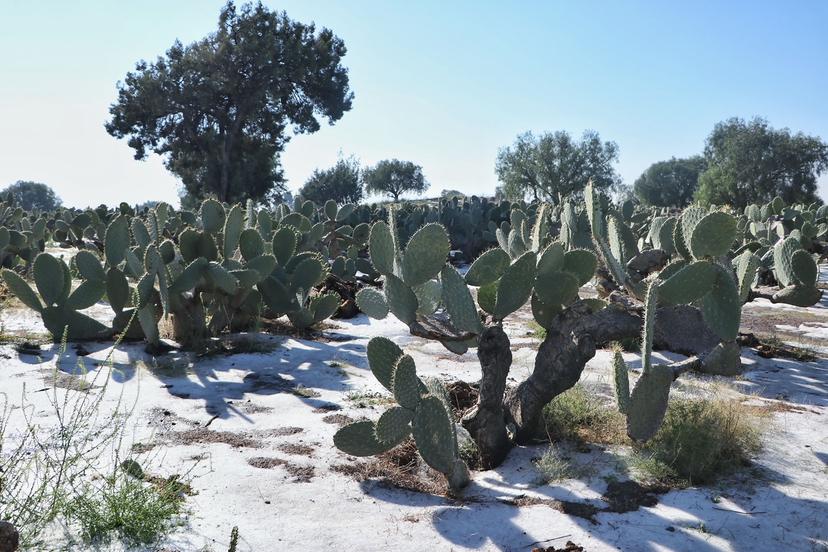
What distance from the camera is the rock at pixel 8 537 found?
178 cm

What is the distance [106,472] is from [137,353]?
6.66 ft

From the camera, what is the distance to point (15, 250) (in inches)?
307

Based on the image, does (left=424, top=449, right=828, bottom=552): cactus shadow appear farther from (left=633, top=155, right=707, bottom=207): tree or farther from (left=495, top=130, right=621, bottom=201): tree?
(left=633, top=155, right=707, bottom=207): tree

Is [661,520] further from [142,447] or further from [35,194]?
[35,194]

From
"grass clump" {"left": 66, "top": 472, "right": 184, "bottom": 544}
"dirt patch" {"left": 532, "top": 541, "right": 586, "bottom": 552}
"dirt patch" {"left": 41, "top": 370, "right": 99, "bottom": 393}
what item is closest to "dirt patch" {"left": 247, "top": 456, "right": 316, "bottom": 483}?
"grass clump" {"left": 66, "top": 472, "right": 184, "bottom": 544}

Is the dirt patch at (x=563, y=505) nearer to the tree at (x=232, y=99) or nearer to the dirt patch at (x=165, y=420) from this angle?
the dirt patch at (x=165, y=420)

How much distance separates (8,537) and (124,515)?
0.41 metres

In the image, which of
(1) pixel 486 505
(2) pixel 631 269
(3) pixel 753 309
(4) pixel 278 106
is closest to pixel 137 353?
(1) pixel 486 505

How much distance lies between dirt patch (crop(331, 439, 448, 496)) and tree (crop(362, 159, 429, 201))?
4831cm

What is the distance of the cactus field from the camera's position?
2391 millimetres

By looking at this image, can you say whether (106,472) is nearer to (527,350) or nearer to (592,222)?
(592,222)

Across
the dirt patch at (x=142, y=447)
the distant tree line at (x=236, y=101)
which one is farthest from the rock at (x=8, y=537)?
the distant tree line at (x=236, y=101)

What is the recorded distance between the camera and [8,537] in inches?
70.6

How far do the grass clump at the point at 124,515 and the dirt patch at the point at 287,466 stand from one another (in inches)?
21.4
